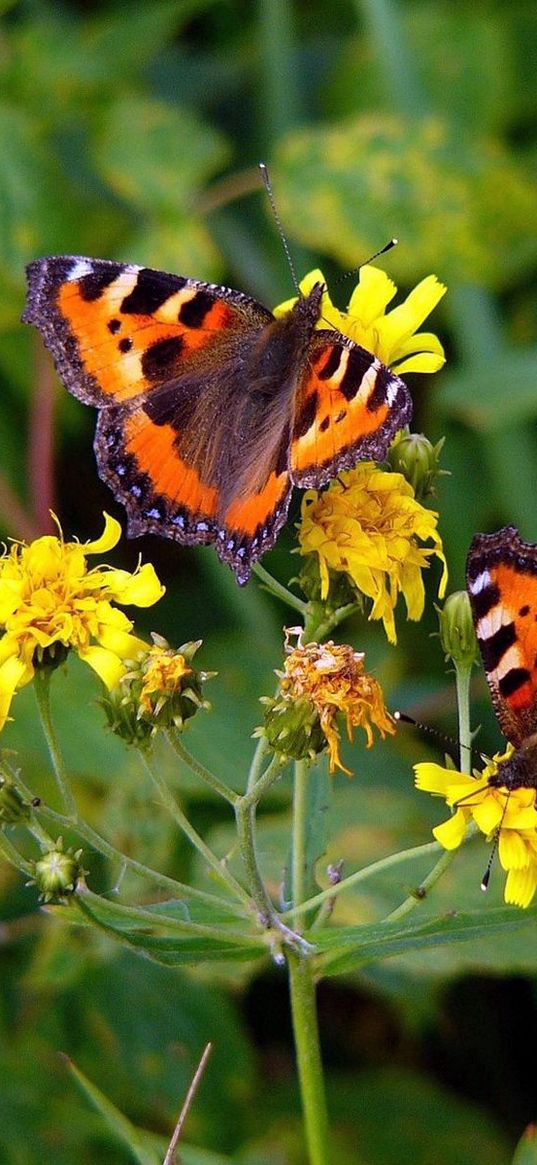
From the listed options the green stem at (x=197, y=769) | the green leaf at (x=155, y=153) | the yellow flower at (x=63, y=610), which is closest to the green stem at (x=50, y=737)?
the yellow flower at (x=63, y=610)

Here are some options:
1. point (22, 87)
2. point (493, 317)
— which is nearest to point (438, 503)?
point (493, 317)

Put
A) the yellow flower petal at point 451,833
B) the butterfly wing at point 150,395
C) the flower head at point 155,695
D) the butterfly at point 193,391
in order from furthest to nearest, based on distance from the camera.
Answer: the butterfly wing at point 150,395
the butterfly at point 193,391
the flower head at point 155,695
the yellow flower petal at point 451,833

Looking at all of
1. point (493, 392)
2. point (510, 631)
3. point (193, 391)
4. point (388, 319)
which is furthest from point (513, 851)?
point (493, 392)

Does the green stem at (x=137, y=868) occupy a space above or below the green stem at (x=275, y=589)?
below

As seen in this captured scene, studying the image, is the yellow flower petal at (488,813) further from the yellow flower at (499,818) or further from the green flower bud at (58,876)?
the green flower bud at (58,876)

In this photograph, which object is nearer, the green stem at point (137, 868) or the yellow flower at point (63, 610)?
the green stem at point (137, 868)
